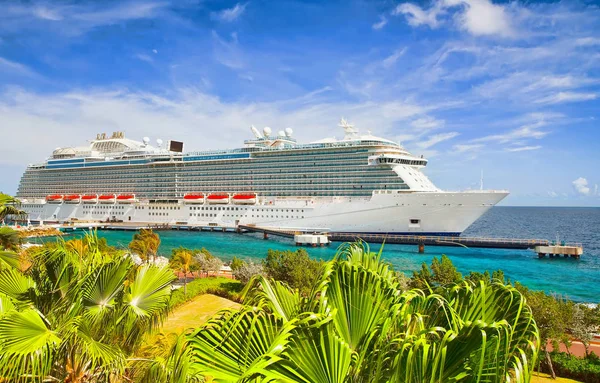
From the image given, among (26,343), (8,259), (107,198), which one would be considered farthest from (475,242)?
(107,198)

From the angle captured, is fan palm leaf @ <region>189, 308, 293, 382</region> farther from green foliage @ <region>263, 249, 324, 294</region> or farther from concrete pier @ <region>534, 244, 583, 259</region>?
concrete pier @ <region>534, 244, 583, 259</region>

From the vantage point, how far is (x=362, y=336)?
13.9 ft

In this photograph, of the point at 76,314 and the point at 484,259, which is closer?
the point at 76,314

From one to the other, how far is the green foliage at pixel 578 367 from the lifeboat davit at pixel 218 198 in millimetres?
48387

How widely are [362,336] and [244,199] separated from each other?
52.5m

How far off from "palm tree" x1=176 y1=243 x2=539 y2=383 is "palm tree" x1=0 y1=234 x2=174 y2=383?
61.5 inches

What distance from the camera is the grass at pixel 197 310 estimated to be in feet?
57.7

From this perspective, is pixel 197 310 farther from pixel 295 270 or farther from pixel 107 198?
pixel 107 198


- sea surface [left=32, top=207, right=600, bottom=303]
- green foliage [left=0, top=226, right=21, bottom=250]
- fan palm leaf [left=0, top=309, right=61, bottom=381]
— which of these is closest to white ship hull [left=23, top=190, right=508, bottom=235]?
sea surface [left=32, top=207, right=600, bottom=303]

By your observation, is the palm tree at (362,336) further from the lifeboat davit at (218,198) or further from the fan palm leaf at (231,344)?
the lifeboat davit at (218,198)

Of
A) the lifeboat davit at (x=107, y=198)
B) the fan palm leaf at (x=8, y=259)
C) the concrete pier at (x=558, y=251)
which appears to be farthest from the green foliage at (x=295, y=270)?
the lifeboat davit at (x=107, y=198)

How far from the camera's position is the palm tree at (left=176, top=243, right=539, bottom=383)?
11.3 ft

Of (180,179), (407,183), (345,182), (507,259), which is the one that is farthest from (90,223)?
(507,259)

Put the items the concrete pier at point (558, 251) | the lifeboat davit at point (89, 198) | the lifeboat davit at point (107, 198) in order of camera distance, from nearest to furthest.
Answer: the concrete pier at point (558, 251), the lifeboat davit at point (107, 198), the lifeboat davit at point (89, 198)
